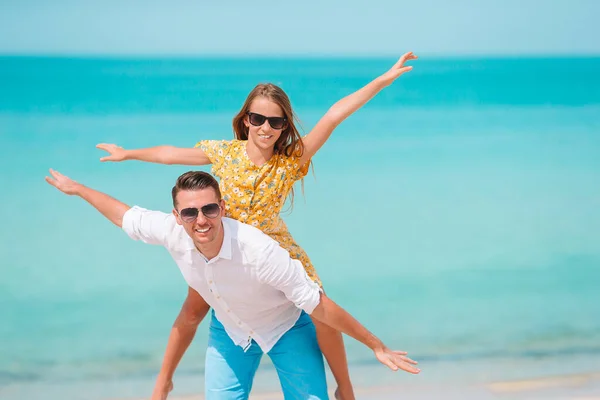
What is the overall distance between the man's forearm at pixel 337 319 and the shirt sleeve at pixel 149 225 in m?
0.59

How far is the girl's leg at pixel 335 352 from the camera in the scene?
345 cm

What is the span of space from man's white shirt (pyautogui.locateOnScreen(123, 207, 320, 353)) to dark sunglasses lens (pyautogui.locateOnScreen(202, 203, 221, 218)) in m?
0.11

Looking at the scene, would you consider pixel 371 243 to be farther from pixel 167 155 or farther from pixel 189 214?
pixel 189 214

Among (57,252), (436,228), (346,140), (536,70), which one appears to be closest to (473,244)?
(436,228)

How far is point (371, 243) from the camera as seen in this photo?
27.9 feet

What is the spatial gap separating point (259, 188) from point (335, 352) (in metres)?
0.69

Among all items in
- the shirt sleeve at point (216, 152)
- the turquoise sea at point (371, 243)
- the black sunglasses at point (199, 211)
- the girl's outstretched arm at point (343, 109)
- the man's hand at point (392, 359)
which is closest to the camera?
the black sunglasses at point (199, 211)

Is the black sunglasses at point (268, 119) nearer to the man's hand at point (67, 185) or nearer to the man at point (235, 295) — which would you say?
the man at point (235, 295)

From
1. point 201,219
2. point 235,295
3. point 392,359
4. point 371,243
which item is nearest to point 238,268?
point 235,295

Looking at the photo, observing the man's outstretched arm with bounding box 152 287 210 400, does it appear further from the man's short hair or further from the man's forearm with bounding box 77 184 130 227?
the man's short hair

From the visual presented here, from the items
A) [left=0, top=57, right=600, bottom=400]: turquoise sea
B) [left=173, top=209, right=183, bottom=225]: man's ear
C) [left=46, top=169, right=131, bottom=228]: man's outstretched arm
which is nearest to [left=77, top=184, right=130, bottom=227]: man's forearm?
[left=46, top=169, right=131, bottom=228]: man's outstretched arm

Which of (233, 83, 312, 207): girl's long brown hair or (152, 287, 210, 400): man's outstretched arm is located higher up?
(233, 83, 312, 207): girl's long brown hair

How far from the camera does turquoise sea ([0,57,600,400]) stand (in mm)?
5664

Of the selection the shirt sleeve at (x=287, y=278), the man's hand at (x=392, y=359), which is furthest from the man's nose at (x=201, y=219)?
the man's hand at (x=392, y=359)
